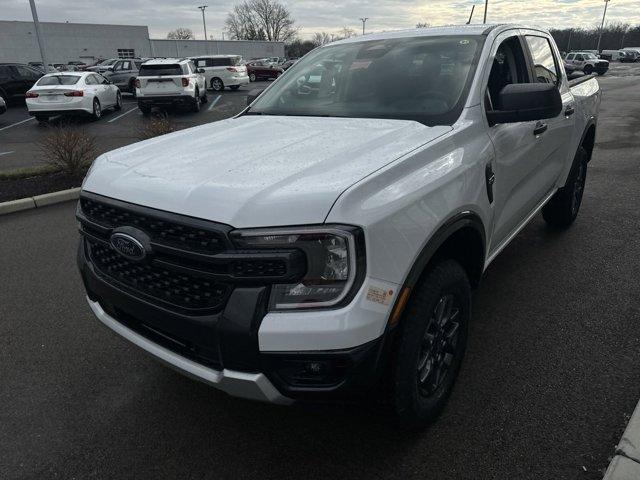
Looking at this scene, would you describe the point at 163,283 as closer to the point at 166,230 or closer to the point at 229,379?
the point at 166,230

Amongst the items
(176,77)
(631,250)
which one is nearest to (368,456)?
(631,250)

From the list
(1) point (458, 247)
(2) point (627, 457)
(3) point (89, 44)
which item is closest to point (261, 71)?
(3) point (89, 44)

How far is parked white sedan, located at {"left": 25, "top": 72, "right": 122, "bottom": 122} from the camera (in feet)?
47.5

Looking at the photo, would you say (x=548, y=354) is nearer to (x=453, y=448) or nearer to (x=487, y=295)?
(x=487, y=295)

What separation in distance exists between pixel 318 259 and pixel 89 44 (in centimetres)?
7192

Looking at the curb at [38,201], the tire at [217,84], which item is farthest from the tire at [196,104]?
the curb at [38,201]

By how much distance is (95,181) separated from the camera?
2.40 metres

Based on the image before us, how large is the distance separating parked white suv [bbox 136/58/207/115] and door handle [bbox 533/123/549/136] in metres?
14.7

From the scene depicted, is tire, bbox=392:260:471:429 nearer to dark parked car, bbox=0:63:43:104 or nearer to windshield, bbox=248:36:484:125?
windshield, bbox=248:36:484:125

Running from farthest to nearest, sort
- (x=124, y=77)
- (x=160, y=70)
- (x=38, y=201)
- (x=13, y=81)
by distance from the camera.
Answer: (x=124, y=77), (x=13, y=81), (x=160, y=70), (x=38, y=201)

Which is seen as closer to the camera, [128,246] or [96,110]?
[128,246]

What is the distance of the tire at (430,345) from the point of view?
2.06 meters

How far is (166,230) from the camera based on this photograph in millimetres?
1994

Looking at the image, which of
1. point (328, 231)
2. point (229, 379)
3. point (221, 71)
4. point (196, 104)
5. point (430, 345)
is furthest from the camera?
point (221, 71)
